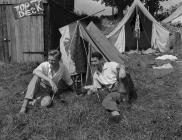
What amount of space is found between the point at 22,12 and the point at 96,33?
3.22m

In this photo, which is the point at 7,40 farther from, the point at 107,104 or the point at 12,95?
the point at 107,104

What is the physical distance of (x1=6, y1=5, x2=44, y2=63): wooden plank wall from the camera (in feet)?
32.4

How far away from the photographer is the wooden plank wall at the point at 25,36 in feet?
32.4

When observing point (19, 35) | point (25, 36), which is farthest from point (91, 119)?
point (19, 35)

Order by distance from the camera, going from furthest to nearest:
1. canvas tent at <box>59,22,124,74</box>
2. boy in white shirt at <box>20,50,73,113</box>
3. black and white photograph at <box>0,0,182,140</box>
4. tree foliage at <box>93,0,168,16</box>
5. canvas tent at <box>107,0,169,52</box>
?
tree foliage at <box>93,0,168,16</box> → canvas tent at <box>107,0,169,52</box> → canvas tent at <box>59,22,124,74</box> → boy in white shirt at <box>20,50,73,113</box> → black and white photograph at <box>0,0,182,140</box>

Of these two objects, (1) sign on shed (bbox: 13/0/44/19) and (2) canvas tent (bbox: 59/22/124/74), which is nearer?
(2) canvas tent (bbox: 59/22/124/74)

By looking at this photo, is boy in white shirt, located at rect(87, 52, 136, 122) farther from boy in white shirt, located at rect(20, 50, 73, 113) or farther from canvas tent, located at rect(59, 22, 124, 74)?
canvas tent, located at rect(59, 22, 124, 74)

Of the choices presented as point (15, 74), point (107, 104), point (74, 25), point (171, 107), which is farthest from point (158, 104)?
point (15, 74)

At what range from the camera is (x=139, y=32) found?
47.6 ft

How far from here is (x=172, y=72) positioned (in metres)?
8.78

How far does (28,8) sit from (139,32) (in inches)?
254

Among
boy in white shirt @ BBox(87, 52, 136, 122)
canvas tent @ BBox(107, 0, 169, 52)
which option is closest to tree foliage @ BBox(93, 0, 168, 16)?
canvas tent @ BBox(107, 0, 169, 52)

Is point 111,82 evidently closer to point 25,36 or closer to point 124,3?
point 25,36

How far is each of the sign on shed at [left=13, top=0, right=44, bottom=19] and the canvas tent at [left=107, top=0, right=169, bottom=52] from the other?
478 cm
